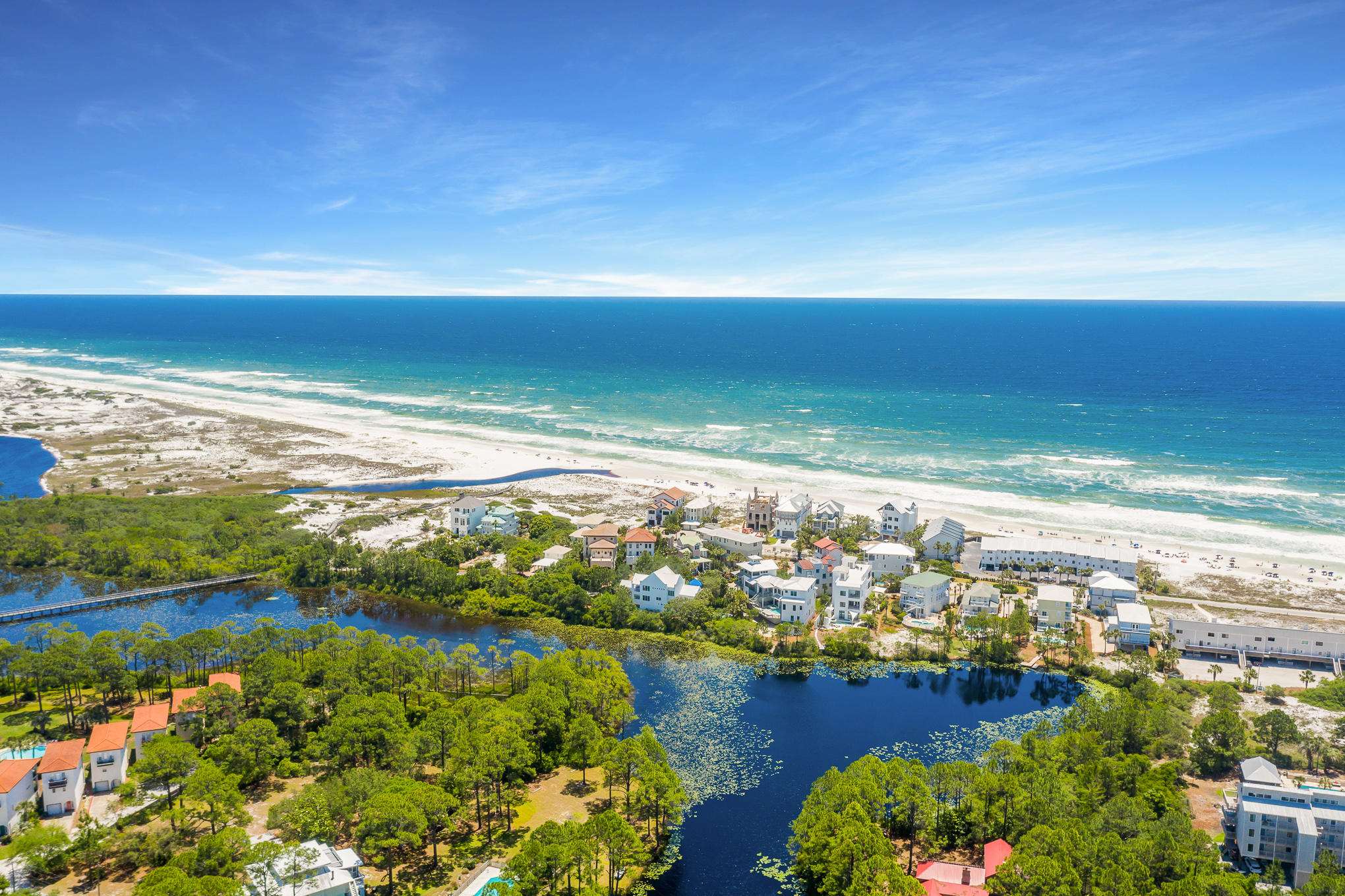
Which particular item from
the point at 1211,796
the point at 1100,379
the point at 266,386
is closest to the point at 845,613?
the point at 1211,796

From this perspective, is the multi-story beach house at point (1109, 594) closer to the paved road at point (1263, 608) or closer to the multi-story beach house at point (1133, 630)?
the paved road at point (1263, 608)

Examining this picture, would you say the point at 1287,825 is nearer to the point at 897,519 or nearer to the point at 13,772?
the point at 897,519

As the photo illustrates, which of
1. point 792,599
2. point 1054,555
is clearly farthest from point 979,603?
point 792,599

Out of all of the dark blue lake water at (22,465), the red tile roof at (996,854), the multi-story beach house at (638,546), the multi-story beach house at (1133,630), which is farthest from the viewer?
the dark blue lake water at (22,465)

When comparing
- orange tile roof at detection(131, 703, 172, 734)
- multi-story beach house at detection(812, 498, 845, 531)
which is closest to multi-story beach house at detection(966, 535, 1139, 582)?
multi-story beach house at detection(812, 498, 845, 531)

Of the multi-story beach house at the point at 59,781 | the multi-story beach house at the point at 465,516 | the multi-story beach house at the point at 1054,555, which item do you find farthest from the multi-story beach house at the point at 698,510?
the multi-story beach house at the point at 59,781

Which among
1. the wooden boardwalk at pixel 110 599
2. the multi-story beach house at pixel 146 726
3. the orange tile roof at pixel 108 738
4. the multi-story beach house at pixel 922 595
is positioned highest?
the multi-story beach house at pixel 922 595
